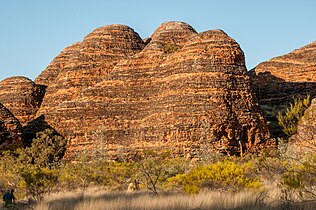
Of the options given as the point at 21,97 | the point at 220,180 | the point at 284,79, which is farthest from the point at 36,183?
the point at 284,79

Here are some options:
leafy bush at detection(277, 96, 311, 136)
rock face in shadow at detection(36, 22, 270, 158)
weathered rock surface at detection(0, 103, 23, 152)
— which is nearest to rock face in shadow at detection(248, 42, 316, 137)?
rock face in shadow at detection(36, 22, 270, 158)

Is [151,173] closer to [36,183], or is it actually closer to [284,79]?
[36,183]

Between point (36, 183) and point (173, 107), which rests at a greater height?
point (173, 107)

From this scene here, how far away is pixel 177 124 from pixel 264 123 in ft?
22.2

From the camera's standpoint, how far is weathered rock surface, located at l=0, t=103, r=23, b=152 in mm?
40938

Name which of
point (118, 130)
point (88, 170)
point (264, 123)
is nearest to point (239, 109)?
point (264, 123)

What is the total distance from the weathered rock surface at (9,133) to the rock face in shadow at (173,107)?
2.81 m

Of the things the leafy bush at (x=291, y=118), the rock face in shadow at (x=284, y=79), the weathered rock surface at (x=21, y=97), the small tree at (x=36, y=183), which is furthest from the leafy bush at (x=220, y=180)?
the weathered rock surface at (x=21, y=97)

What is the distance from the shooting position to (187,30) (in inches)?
2143

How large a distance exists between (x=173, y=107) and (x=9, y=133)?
45.7 feet

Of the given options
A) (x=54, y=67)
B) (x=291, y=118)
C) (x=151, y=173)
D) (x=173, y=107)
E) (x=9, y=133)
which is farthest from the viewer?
(x=54, y=67)

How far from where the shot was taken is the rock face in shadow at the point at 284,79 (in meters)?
50.9

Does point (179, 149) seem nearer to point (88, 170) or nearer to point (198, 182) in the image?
point (88, 170)

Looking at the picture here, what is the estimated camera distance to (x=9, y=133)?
1629 inches
